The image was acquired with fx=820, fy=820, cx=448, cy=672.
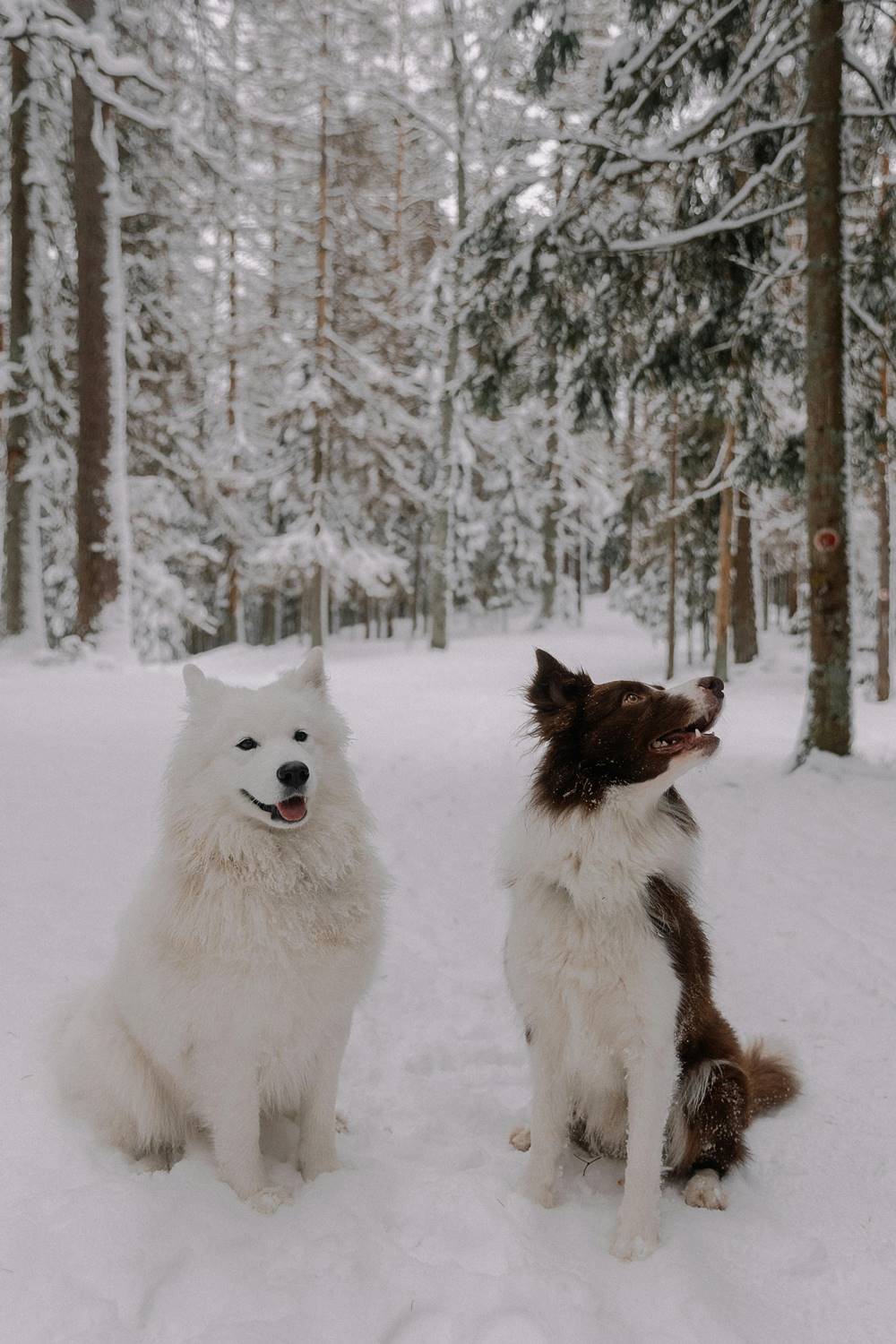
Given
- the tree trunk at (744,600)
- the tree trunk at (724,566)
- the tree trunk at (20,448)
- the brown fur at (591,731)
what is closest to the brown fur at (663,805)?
the brown fur at (591,731)

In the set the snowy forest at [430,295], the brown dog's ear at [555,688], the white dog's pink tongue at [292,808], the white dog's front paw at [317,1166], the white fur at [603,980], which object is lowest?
the white dog's front paw at [317,1166]

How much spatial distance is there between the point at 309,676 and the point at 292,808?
0.53 m

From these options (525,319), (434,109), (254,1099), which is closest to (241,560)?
(434,109)

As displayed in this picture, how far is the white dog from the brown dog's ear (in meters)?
0.72

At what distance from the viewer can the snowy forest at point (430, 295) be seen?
309 inches

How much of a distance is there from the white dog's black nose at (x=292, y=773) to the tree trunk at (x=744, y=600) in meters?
18.5

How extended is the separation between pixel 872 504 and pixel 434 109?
50.6ft

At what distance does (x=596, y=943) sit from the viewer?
2.61m

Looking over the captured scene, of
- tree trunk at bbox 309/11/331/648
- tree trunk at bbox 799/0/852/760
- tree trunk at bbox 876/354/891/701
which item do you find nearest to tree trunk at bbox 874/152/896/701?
tree trunk at bbox 876/354/891/701

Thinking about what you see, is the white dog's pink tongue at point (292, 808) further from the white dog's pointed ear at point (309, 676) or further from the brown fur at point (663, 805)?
the brown fur at point (663, 805)

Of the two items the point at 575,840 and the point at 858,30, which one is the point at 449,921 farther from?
the point at 858,30

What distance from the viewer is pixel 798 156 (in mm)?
8297

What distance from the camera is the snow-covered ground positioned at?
2225mm

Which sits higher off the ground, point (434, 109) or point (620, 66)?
point (434, 109)
